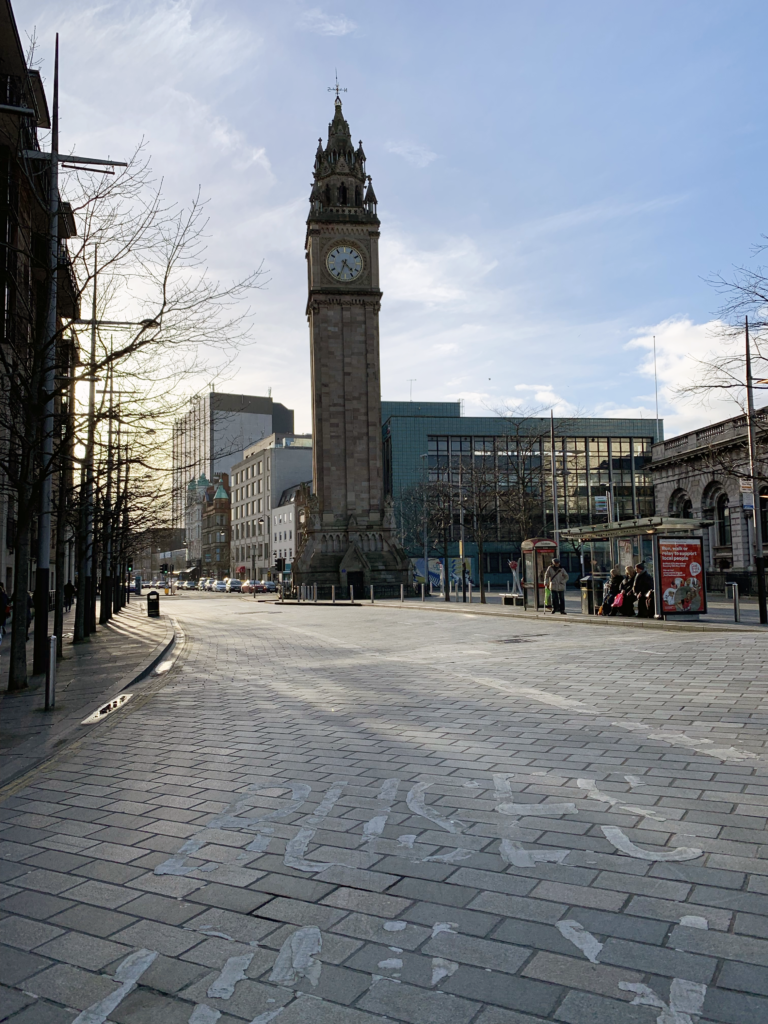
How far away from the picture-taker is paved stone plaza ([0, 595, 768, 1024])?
10.3ft

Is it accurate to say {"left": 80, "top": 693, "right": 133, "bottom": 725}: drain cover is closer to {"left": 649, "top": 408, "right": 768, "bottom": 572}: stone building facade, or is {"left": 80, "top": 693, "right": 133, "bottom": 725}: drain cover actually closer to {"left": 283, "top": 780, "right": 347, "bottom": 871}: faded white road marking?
{"left": 283, "top": 780, "right": 347, "bottom": 871}: faded white road marking

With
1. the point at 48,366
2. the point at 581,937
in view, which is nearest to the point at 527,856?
the point at 581,937

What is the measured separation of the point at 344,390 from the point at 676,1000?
62.9m

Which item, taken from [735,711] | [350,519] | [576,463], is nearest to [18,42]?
[735,711]

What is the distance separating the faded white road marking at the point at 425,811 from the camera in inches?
200

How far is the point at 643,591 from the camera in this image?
899 inches

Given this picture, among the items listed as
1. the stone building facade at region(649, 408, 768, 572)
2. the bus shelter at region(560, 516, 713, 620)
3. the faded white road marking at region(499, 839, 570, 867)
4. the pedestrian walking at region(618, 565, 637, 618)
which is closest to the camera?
the faded white road marking at region(499, 839, 570, 867)

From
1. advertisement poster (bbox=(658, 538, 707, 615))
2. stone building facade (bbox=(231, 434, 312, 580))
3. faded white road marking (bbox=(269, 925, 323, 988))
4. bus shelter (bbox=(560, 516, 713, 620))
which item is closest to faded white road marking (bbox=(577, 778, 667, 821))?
faded white road marking (bbox=(269, 925, 323, 988))

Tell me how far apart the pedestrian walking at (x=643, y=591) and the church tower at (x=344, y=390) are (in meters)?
38.3

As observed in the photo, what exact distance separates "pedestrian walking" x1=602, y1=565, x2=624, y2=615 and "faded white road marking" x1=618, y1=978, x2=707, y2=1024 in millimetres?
21721

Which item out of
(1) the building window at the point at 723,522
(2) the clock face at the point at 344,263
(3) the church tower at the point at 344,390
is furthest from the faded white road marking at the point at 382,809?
(2) the clock face at the point at 344,263

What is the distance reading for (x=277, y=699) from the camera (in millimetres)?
10805

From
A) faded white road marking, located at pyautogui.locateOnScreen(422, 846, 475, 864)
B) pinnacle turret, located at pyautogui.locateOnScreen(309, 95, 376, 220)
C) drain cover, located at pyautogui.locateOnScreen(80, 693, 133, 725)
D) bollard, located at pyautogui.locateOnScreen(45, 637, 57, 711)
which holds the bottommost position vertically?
drain cover, located at pyautogui.locateOnScreen(80, 693, 133, 725)

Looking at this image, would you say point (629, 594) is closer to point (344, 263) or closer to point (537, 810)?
point (537, 810)
